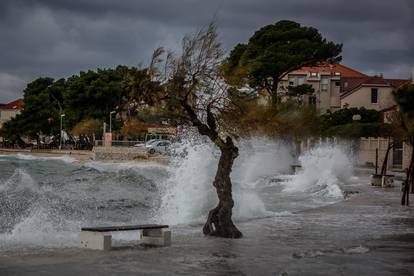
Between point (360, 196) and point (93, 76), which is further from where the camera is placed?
point (93, 76)

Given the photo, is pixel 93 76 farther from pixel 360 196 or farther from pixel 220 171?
pixel 220 171

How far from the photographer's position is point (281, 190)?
136ft

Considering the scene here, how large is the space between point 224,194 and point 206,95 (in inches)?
96.4

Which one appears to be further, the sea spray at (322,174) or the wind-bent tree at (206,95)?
the sea spray at (322,174)

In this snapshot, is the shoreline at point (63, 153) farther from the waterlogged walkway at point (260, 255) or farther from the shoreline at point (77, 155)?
the waterlogged walkway at point (260, 255)

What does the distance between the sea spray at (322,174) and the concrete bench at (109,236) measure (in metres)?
22.0

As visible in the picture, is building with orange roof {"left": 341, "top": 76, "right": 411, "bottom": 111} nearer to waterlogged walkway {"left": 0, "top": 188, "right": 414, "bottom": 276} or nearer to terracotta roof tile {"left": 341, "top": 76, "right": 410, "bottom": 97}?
terracotta roof tile {"left": 341, "top": 76, "right": 410, "bottom": 97}

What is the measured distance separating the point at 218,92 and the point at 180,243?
383 centimetres

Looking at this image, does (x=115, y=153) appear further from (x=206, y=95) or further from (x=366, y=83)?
(x=206, y=95)

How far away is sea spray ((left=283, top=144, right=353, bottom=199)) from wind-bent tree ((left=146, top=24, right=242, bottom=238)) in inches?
782

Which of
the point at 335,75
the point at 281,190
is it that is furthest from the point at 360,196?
the point at 335,75

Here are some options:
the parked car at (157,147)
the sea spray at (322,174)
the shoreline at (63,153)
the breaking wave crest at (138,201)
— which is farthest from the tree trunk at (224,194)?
the shoreline at (63,153)

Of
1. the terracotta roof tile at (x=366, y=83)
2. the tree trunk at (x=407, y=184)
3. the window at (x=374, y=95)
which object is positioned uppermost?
the terracotta roof tile at (x=366, y=83)

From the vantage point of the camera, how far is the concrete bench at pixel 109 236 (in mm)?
15355
